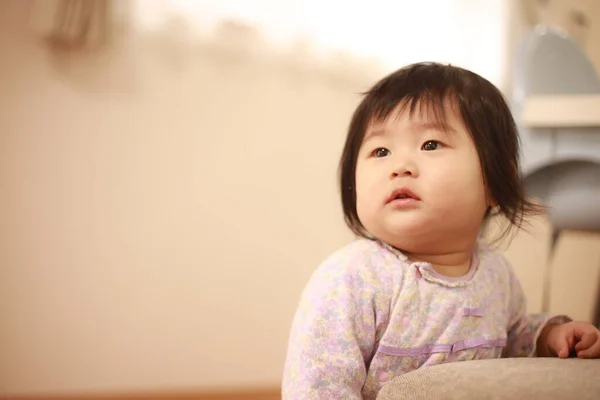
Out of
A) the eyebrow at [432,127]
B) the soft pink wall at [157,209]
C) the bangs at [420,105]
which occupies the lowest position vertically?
the soft pink wall at [157,209]

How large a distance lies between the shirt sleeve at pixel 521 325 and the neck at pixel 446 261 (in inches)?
5.3

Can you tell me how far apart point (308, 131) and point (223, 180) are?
0.31 metres

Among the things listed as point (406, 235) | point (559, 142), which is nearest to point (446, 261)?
point (406, 235)

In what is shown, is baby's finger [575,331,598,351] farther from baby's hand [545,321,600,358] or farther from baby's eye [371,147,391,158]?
baby's eye [371,147,391,158]

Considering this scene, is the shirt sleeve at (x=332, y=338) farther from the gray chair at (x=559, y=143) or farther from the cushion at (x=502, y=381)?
the gray chair at (x=559, y=143)

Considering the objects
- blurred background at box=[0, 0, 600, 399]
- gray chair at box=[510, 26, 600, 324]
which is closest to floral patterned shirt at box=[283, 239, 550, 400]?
gray chair at box=[510, 26, 600, 324]

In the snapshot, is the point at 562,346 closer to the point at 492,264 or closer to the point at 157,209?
the point at 492,264

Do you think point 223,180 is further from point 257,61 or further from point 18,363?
point 18,363

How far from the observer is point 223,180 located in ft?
5.54

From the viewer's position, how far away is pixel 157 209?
1.65 metres

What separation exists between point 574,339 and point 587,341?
3 cm

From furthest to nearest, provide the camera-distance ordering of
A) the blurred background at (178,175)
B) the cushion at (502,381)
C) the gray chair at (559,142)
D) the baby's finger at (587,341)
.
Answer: the blurred background at (178,175)
the gray chair at (559,142)
the baby's finger at (587,341)
the cushion at (502,381)

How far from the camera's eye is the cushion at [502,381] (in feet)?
1.64

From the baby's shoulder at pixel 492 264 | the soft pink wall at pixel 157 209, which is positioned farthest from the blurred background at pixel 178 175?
the baby's shoulder at pixel 492 264
